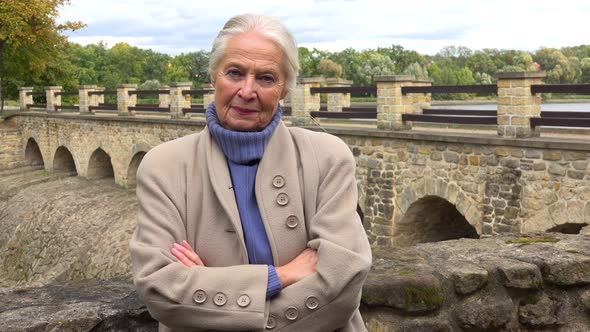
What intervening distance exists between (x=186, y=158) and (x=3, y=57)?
1324 inches

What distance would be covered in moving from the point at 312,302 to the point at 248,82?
70cm

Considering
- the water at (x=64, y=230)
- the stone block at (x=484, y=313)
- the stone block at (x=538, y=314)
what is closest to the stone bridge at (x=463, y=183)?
the stone block at (x=538, y=314)

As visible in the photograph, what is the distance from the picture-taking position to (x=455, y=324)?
3.16 m

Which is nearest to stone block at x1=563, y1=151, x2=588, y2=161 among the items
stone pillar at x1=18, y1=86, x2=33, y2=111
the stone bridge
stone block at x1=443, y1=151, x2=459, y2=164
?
the stone bridge

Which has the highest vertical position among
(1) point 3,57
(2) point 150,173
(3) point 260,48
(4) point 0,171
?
(1) point 3,57

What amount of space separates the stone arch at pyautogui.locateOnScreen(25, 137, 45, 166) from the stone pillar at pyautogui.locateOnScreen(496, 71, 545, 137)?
24072mm

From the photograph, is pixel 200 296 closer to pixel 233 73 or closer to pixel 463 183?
pixel 233 73

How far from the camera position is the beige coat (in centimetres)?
194

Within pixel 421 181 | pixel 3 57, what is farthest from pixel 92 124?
pixel 421 181

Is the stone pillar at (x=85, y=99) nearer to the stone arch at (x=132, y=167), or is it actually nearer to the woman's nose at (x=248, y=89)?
the stone arch at (x=132, y=167)

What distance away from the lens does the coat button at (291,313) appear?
1982 mm

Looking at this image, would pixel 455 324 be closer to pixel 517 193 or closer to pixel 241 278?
pixel 241 278

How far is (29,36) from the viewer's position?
1130 inches

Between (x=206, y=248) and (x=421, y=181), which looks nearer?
(x=206, y=248)
